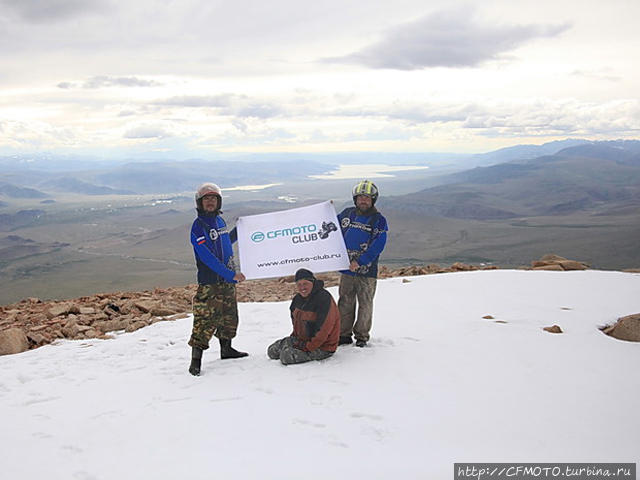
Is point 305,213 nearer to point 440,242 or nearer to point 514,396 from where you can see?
point 514,396

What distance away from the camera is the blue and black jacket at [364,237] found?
6.19 m

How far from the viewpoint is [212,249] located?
19.6 feet

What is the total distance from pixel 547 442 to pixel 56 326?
844 cm

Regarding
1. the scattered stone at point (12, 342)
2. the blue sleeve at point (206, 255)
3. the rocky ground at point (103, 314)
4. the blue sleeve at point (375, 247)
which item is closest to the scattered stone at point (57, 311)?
the rocky ground at point (103, 314)

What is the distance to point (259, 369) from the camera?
19.5ft

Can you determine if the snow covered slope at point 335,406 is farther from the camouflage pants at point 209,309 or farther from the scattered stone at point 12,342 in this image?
the camouflage pants at point 209,309

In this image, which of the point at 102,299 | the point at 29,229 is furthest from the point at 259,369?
the point at 29,229

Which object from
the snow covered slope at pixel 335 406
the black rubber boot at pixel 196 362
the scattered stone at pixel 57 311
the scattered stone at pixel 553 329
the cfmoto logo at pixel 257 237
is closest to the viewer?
the snow covered slope at pixel 335 406

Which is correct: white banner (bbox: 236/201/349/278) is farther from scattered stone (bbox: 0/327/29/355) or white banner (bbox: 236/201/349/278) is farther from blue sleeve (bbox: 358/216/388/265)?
scattered stone (bbox: 0/327/29/355)

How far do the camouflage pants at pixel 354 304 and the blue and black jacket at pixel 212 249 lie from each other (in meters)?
1.55

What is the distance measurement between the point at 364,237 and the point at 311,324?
1341 mm

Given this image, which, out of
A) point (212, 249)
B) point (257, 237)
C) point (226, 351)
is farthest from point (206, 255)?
point (226, 351)

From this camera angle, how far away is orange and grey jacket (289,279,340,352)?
585 cm

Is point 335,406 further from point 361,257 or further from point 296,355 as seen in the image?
point 361,257
